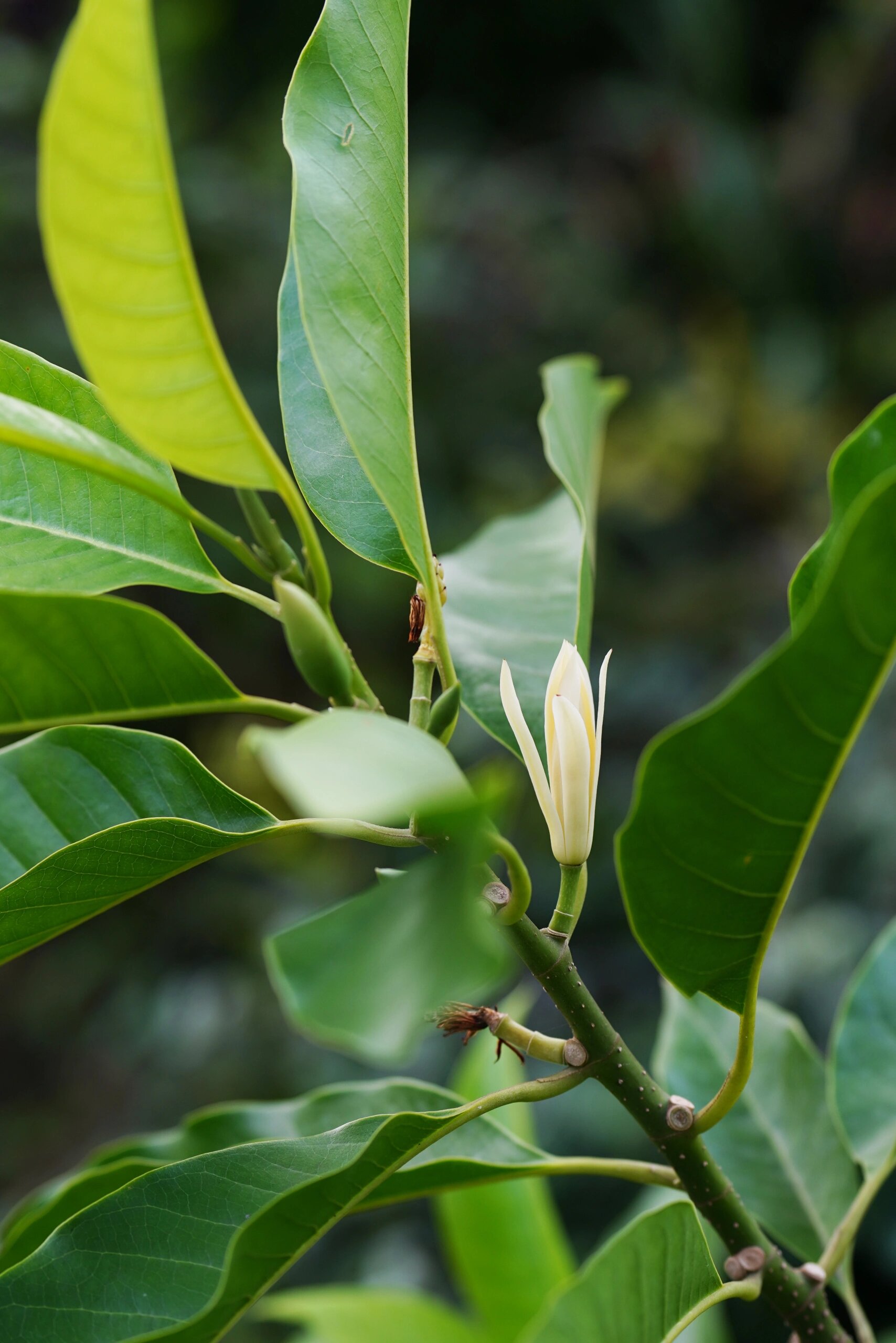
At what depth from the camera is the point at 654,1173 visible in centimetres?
42

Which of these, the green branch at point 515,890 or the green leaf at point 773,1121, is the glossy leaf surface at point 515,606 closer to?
the green branch at point 515,890

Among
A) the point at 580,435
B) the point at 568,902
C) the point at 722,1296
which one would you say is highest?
the point at 580,435

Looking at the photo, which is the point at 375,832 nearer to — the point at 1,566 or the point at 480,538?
the point at 1,566

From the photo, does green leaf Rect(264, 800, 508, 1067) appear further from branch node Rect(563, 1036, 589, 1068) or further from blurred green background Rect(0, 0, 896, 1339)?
blurred green background Rect(0, 0, 896, 1339)

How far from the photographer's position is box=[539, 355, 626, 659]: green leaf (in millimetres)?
481

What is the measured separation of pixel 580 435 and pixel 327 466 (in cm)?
21

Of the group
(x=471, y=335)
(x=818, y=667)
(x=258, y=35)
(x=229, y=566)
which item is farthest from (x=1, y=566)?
(x=258, y=35)

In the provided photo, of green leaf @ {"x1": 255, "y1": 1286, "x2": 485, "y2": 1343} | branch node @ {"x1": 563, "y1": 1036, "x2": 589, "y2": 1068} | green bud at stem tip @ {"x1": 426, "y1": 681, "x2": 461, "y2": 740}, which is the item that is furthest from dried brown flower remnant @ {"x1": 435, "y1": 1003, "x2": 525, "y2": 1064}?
green leaf @ {"x1": 255, "y1": 1286, "x2": 485, "y2": 1343}

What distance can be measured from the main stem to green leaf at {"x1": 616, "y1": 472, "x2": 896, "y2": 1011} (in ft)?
0.12

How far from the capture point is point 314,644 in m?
0.32

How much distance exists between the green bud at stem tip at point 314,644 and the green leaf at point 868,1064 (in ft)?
1.29

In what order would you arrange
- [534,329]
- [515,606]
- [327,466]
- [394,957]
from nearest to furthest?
[394,957], [327,466], [515,606], [534,329]

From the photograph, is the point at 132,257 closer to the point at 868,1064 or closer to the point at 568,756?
the point at 568,756

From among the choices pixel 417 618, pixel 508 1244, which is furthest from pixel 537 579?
pixel 508 1244
